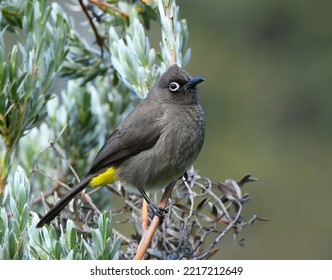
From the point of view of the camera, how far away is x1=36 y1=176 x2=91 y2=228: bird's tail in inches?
101

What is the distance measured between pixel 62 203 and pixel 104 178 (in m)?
0.65

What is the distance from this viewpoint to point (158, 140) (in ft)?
11.6

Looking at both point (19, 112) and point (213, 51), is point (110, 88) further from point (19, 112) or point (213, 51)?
point (213, 51)

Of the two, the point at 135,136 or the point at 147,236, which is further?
the point at 135,136

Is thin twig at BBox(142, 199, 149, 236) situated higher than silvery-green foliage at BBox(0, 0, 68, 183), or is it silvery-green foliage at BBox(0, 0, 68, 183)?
silvery-green foliage at BBox(0, 0, 68, 183)

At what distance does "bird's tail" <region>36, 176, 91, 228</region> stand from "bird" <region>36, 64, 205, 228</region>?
0.31 meters

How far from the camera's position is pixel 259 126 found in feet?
36.5

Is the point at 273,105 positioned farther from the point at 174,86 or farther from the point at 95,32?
the point at 95,32

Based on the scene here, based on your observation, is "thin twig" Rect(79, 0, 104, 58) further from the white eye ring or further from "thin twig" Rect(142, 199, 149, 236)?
"thin twig" Rect(142, 199, 149, 236)

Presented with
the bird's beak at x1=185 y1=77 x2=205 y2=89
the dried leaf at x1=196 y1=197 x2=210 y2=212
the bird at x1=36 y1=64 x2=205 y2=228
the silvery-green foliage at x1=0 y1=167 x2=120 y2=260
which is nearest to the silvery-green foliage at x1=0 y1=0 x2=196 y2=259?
the silvery-green foliage at x1=0 y1=167 x2=120 y2=260

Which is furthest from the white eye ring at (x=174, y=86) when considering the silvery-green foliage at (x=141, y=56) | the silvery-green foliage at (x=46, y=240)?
the silvery-green foliage at (x=46, y=240)

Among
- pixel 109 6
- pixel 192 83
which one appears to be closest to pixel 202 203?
pixel 192 83

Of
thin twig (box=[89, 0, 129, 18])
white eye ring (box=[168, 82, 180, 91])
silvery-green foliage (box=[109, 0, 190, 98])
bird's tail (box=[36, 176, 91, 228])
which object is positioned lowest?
bird's tail (box=[36, 176, 91, 228])
